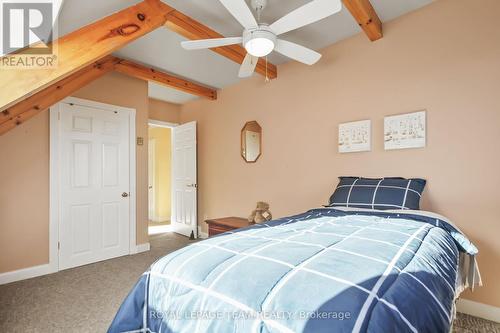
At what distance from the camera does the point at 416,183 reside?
218 cm

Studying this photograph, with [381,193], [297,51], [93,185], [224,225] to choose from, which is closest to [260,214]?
[224,225]

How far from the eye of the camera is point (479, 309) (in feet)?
6.67

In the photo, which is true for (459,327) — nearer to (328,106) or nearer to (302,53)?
(328,106)

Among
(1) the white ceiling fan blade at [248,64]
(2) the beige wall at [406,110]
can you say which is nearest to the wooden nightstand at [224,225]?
(2) the beige wall at [406,110]

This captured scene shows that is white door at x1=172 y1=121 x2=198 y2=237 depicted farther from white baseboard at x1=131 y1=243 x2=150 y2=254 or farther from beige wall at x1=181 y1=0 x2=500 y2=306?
beige wall at x1=181 y1=0 x2=500 y2=306

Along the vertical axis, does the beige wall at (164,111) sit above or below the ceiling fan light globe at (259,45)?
above

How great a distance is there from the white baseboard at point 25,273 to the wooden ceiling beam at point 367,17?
3.99m

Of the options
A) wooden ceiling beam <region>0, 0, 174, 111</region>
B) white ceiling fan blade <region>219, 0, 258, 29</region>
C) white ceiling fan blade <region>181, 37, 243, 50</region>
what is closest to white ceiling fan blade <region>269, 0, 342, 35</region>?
white ceiling fan blade <region>219, 0, 258, 29</region>

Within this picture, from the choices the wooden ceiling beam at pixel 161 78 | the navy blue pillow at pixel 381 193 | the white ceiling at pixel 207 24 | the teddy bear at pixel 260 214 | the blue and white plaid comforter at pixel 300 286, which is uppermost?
the white ceiling at pixel 207 24

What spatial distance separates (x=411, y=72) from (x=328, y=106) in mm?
847

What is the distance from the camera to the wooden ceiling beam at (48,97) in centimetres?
245

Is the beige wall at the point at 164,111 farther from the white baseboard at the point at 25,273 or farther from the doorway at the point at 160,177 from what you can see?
the white baseboard at the point at 25,273

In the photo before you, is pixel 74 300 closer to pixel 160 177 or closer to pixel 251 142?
pixel 251 142

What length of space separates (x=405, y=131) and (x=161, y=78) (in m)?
3.12
